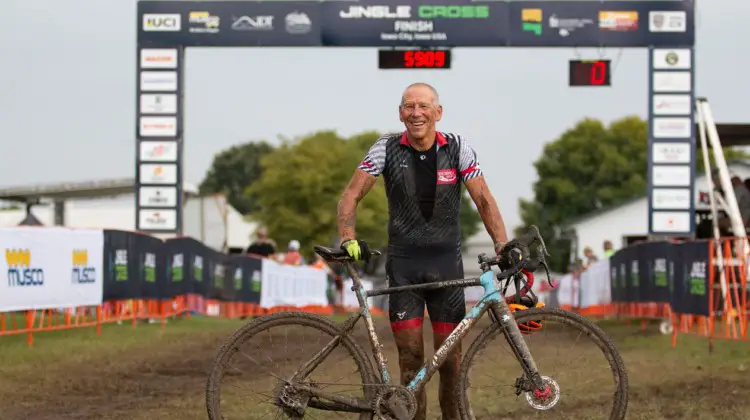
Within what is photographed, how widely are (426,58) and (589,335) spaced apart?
65.1 ft

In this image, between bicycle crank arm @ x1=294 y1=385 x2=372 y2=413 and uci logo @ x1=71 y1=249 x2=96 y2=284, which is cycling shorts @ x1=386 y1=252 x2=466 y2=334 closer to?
bicycle crank arm @ x1=294 y1=385 x2=372 y2=413

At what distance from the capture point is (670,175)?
26125 millimetres

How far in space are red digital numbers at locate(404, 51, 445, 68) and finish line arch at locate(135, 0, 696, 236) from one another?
0.54ft

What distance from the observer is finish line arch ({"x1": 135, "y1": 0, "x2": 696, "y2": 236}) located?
84.3 feet

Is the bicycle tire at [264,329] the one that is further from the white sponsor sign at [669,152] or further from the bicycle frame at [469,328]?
the white sponsor sign at [669,152]

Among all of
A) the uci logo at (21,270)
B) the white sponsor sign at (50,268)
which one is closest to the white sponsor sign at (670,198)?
the white sponsor sign at (50,268)

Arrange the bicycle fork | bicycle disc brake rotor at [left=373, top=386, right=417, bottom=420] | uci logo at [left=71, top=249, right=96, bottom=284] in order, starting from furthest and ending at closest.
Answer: uci logo at [left=71, top=249, right=96, bottom=284]
the bicycle fork
bicycle disc brake rotor at [left=373, top=386, right=417, bottom=420]

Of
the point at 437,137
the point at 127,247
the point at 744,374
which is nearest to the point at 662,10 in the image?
the point at 127,247

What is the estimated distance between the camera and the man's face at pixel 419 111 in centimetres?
635

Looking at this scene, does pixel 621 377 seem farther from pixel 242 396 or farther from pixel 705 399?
pixel 705 399

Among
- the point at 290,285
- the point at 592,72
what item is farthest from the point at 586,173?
the point at 592,72

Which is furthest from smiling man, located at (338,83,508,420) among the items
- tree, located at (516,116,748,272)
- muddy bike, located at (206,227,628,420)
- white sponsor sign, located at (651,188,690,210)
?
tree, located at (516,116,748,272)

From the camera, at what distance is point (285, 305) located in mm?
27453

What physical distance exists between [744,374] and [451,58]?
49.0 feet
